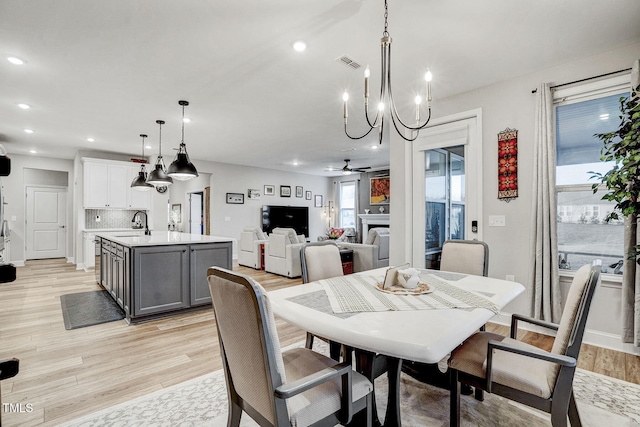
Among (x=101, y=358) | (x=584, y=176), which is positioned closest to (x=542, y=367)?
(x=584, y=176)

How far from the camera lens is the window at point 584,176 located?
2871 mm

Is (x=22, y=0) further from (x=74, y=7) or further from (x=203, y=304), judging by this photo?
(x=203, y=304)

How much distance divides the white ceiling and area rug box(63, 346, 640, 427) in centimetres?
258

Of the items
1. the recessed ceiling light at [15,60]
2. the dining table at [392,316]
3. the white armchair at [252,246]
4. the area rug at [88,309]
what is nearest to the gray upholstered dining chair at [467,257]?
the dining table at [392,316]

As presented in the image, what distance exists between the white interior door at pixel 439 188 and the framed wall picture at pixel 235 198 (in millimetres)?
5590

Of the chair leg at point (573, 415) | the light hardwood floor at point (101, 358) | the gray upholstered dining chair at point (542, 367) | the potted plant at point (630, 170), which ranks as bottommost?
the light hardwood floor at point (101, 358)

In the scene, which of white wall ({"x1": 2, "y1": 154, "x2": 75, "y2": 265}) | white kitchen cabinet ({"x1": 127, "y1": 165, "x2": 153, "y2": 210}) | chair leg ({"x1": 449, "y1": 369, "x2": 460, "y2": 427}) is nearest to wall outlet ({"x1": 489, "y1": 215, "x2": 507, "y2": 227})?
chair leg ({"x1": 449, "y1": 369, "x2": 460, "y2": 427})

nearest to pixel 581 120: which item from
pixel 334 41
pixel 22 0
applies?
pixel 334 41

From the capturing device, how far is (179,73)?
10.4 feet

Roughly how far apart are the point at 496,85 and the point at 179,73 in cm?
330

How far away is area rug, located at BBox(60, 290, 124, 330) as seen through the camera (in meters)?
3.41

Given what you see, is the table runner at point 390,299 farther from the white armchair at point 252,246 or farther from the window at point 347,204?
the window at point 347,204

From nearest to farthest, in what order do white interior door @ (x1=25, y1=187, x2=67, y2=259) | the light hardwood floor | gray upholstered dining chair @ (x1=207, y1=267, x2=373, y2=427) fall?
1. gray upholstered dining chair @ (x1=207, y1=267, x2=373, y2=427)
2. the light hardwood floor
3. white interior door @ (x1=25, y1=187, x2=67, y2=259)

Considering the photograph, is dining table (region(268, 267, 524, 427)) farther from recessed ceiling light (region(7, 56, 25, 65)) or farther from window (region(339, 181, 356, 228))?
window (region(339, 181, 356, 228))
